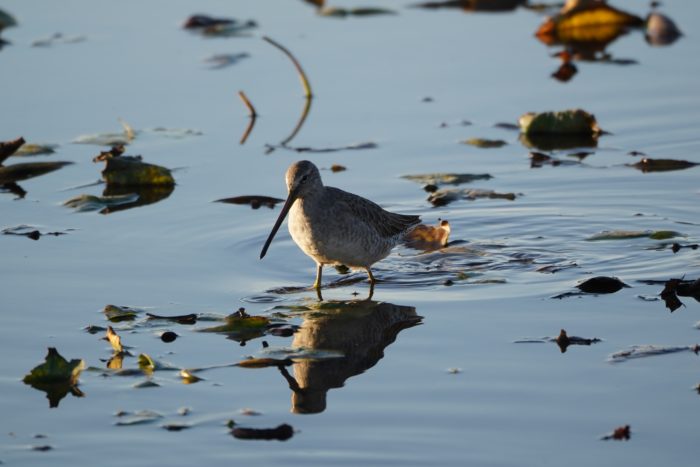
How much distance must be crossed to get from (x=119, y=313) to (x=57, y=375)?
113 centimetres

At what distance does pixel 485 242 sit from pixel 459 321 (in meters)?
1.89

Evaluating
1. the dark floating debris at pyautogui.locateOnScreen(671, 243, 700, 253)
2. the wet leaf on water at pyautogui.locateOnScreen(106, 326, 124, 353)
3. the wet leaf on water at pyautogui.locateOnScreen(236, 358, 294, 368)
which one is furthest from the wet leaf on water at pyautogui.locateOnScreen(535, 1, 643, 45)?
the wet leaf on water at pyautogui.locateOnScreen(106, 326, 124, 353)

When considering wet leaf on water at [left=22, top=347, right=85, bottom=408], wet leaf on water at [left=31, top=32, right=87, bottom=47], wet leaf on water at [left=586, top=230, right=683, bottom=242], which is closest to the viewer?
wet leaf on water at [left=22, top=347, right=85, bottom=408]

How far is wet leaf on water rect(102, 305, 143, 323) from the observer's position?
788 centimetres

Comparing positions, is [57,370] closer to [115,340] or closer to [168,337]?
[115,340]

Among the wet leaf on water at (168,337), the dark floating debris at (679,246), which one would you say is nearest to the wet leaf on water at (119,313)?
the wet leaf on water at (168,337)

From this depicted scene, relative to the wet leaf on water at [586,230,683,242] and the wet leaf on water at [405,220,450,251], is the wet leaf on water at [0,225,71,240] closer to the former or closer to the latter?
the wet leaf on water at [405,220,450,251]

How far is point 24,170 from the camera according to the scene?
11.2 meters

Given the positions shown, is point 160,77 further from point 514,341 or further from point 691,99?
point 514,341

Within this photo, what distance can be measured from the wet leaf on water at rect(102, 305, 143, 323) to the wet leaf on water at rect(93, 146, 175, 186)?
295cm

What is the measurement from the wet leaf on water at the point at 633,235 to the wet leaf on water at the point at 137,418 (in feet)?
14.3

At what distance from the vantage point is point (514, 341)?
7.46m

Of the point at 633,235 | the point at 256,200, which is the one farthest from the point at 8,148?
the point at 633,235

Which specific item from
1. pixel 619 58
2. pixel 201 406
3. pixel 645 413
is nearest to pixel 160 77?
pixel 619 58
